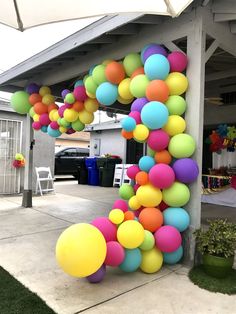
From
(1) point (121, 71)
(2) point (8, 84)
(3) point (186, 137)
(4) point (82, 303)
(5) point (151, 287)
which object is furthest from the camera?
(2) point (8, 84)

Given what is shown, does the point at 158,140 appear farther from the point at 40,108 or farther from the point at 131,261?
the point at 40,108

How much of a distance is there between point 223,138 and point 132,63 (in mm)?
5408

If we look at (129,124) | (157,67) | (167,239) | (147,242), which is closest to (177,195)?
(167,239)

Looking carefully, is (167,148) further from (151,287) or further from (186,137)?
(151,287)

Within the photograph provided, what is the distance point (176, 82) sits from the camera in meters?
3.48

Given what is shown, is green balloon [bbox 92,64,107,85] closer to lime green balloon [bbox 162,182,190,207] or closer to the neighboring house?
lime green balloon [bbox 162,182,190,207]

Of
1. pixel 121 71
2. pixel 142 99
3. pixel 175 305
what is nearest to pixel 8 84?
pixel 121 71

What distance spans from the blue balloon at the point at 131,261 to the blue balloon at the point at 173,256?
18.0 inches

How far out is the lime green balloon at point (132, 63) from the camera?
13.1 feet

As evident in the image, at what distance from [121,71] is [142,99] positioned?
679mm

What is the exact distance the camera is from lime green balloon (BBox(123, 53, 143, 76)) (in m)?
3.98

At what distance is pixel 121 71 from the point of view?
13.2 ft

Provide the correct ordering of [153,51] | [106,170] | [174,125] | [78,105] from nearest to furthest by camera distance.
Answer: [174,125], [153,51], [78,105], [106,170]

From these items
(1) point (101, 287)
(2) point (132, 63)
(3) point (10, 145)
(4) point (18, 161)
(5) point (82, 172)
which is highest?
(2) point (132, 63)
